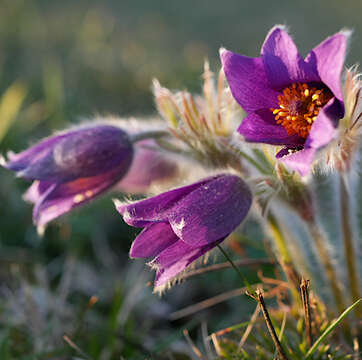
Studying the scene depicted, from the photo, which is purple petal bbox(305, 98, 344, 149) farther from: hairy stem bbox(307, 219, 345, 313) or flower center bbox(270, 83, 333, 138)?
hairy stem bbox(307, 219, 345, 313)

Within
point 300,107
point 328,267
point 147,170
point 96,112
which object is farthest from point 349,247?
point 96,112

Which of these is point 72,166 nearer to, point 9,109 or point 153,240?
point 153,240

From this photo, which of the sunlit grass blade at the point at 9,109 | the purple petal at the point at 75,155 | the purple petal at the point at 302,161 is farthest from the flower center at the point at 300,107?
the sunlit grass blade at the point at 9,109

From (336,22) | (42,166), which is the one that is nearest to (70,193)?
(42,166)

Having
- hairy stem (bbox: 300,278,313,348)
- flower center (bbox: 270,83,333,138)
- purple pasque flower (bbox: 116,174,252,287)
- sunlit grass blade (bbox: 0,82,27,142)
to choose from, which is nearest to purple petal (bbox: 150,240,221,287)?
purple pasque flower (bbox: 116,174,252,287)

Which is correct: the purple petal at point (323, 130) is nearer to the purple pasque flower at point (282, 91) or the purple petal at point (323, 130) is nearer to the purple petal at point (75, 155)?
the purple pasque flower at point (282, 91)

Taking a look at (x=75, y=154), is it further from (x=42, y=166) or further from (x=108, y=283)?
(x=108, y=283)
